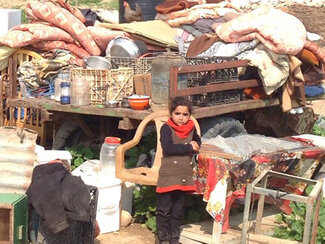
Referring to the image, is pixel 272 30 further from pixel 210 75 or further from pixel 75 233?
pixel 75 233

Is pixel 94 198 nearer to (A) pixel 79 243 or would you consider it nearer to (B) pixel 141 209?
(A) pixel 79 243

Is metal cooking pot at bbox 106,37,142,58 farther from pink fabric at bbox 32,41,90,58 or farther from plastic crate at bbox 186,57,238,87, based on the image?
plastic crate at bbox 186,57,238,87

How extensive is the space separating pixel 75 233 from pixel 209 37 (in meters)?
4.15

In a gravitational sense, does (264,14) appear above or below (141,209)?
above

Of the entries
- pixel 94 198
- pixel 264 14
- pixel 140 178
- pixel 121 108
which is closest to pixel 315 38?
pixel 264 14

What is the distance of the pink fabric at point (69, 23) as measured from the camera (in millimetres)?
9828

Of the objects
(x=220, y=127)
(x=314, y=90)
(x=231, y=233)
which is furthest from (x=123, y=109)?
(x=314, y=90)

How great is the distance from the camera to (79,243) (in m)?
6.29

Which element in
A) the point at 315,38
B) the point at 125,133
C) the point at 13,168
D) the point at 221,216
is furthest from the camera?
the point at 315,38

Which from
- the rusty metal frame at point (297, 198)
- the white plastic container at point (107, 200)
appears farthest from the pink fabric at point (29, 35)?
the rusty metal frame at point (297, 198)

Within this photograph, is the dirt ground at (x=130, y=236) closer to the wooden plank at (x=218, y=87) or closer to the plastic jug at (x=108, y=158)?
the plastic jug at (x=108, y=158)

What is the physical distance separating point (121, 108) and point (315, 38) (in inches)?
145

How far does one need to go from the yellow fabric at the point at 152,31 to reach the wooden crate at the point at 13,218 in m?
4.42

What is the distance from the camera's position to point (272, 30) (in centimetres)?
851
